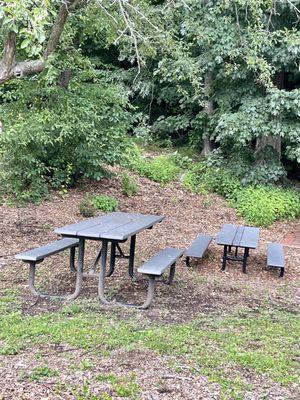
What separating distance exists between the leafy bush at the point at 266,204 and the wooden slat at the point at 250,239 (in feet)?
9.10

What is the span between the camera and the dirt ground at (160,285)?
116 inches

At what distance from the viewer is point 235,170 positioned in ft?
36.3

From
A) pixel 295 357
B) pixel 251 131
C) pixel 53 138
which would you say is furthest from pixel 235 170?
pixel 295 357

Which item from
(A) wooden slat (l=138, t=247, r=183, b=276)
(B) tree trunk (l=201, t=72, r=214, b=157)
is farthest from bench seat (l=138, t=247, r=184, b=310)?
(B) tree trunk (l=201, t=72, r=214, b=157)

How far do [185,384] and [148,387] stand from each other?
0.75 ft

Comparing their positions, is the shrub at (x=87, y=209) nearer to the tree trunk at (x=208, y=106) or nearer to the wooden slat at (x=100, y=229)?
the wooden slat at (x=100, y=229)

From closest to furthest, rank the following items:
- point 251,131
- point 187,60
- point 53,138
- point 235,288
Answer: point 235,288, point 187,60, point 53,138, point 251,131

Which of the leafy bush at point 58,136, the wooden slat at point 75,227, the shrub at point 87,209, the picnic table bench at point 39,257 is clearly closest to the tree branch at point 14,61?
the wooden slat at point 75,227

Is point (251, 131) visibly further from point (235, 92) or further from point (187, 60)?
point (187, 60)

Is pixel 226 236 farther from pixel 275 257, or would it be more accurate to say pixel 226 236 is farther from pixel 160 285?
pixel 160 285

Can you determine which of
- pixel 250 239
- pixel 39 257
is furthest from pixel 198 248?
pixel 39 257

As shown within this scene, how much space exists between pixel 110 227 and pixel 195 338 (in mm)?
1379

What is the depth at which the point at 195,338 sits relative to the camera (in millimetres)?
3680

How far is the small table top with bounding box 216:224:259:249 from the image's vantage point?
5.82 m
